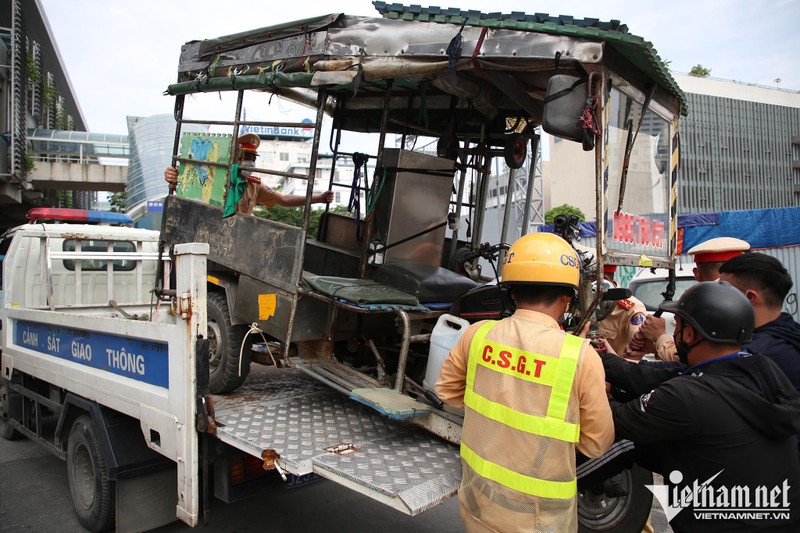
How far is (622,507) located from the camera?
327 centimetres

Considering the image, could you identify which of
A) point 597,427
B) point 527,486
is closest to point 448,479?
point 527,486

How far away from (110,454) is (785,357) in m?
3.79

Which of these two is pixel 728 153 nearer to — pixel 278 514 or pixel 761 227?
pixel 761 227

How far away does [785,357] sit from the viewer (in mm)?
2516

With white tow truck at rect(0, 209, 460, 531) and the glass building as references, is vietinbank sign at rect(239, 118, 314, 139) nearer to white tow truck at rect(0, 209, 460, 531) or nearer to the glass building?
white tow truck at rect(0, 209, 460, 531)

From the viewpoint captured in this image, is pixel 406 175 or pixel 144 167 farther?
pixel 144 167

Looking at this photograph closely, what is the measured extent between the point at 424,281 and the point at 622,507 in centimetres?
181

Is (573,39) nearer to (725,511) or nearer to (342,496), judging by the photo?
(725,511)

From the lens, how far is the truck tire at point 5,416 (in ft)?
18.0

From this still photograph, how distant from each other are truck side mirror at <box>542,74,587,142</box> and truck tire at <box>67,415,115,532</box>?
343 cm

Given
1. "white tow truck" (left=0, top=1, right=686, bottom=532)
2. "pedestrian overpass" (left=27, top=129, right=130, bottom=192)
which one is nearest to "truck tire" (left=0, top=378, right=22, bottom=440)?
"white tow truck" (left=0, top=1, right=686, bottom=532)

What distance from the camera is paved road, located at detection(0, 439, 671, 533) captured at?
405 cm

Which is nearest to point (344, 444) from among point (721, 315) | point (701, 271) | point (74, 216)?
point (721, 315)

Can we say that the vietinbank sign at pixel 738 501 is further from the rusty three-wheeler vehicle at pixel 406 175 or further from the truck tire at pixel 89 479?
the truck tire at pixel 89 479
